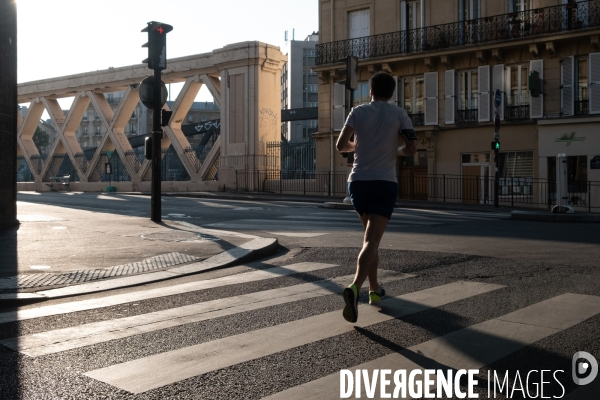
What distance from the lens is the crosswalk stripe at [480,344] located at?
3.49 meters

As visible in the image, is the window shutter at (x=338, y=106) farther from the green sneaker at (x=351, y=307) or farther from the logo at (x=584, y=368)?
the logo at (x=584, y=368)

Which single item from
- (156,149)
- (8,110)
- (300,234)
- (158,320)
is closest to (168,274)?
(158,320)

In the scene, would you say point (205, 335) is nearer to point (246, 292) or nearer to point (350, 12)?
point (246, 292)

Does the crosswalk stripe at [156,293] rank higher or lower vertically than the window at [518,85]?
lower

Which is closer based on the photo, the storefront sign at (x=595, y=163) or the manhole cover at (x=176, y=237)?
the manhole cover at (x=176, y=237)

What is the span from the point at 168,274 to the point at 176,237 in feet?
11.3

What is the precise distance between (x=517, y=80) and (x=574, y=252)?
21762 mm

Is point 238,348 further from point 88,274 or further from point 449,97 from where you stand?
point 449,97

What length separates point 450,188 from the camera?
3020 centimetres

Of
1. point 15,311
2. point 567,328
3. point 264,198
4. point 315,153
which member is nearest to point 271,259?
point 15,311

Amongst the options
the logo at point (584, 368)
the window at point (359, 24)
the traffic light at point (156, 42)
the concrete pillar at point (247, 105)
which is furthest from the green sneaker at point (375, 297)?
the concrete pillar at point (247, 105)

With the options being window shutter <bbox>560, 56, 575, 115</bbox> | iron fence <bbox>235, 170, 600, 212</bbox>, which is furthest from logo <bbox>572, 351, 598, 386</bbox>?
window shutter <bbox>560, 56, 575, 115</bbox>

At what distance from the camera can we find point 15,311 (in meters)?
5.46

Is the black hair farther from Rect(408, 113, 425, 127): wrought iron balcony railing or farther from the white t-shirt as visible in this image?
Rect(408, 113, 425, 127): wrought iron balcony railing
